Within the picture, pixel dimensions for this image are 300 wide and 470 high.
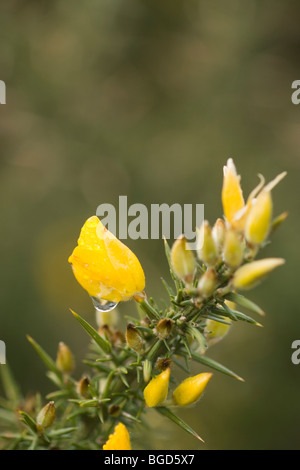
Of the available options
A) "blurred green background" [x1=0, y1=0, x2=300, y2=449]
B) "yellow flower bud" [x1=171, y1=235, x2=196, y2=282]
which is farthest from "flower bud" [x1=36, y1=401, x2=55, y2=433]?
"blurred green background" [x1=0, y1=0, x2=300, y2=449]

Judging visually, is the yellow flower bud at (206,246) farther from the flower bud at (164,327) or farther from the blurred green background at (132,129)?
the blurred green background at (132,129)

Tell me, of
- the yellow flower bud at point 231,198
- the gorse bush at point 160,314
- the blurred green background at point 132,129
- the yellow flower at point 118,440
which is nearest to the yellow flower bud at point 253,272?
the gorse bush at point 160,314

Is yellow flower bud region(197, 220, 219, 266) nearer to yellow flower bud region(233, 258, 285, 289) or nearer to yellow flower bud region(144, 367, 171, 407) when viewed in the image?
yellow flower bud region(233, 258, 285, 289)

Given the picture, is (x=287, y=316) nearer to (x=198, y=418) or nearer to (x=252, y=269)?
(x=198, y=418)

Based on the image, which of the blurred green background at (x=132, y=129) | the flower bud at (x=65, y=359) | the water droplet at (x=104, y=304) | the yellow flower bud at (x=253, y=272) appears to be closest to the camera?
the yellow flower bud at (x=253, y=272)

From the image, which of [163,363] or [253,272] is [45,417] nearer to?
[163,363]

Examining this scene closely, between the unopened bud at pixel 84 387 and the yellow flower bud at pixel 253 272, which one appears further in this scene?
the unopened bud at pixel 84 387
